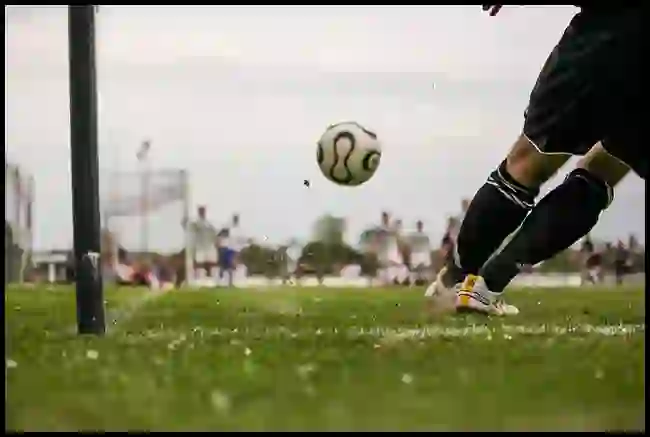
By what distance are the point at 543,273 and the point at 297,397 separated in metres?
1.55

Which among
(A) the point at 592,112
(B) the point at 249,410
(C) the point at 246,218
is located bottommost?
(B) the point at 249,410

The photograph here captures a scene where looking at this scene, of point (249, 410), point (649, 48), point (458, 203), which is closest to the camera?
point (249, 410)

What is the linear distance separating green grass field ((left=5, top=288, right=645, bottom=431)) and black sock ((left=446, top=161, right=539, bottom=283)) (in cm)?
22

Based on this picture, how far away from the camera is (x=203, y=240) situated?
3703 mm

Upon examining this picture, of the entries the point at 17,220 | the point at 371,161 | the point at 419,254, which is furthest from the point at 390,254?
the point at 17,220

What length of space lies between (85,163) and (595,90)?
1.93 metres

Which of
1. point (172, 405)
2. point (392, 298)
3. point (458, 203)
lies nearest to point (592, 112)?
point (458, 203)

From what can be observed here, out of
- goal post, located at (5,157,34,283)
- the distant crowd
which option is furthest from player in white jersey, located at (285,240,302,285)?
goal post, located at (5,157,34,283)

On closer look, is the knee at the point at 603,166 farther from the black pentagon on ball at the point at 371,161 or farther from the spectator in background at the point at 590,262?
the black pentagon on ball at the point at 371,161

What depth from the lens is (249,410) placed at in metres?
2.49

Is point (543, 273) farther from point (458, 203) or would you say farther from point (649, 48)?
point (649, 48)

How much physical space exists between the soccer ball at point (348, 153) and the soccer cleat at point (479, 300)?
590 mm

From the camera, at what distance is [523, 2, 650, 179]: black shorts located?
132 inches

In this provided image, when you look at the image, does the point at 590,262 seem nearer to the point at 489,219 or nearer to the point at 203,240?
the point at 489,219
